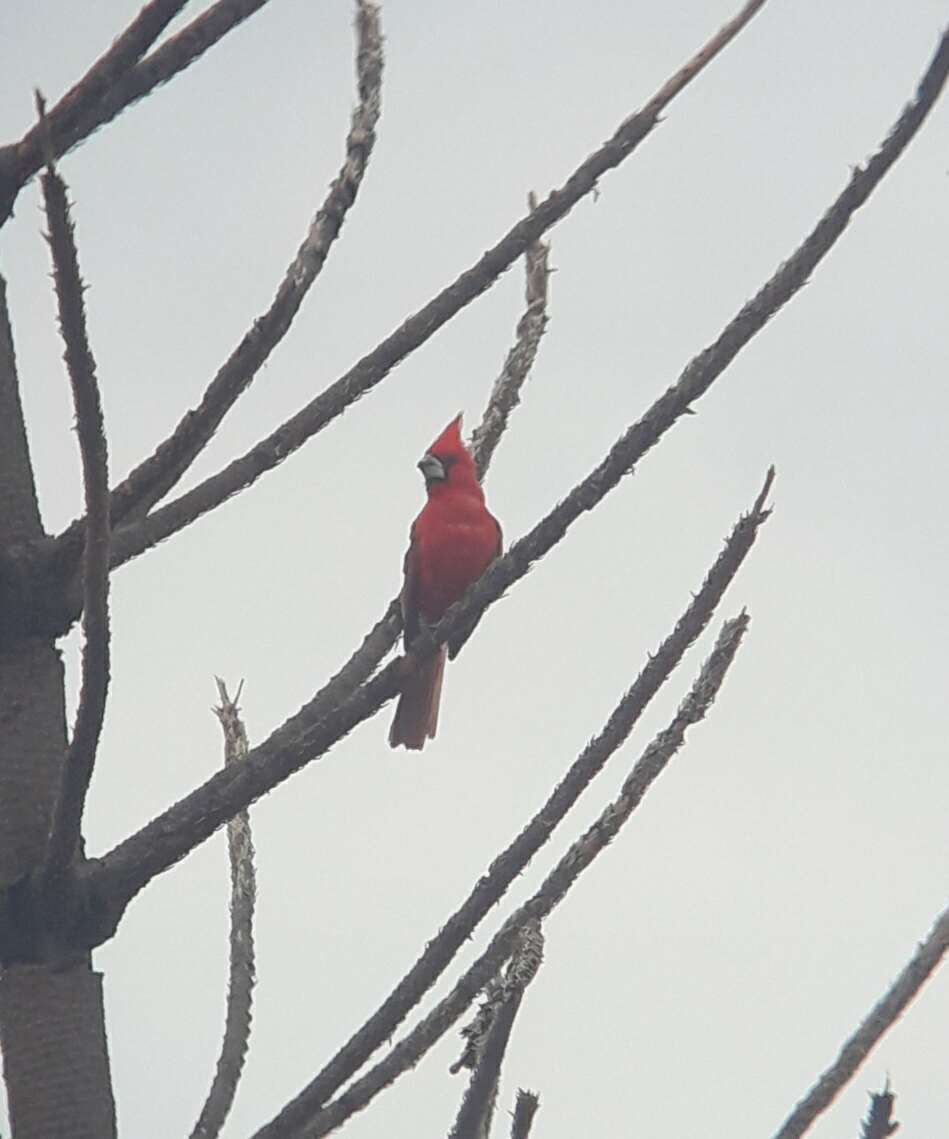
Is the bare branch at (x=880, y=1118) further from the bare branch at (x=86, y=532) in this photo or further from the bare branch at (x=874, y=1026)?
the bare branch at (x=86, y=532)

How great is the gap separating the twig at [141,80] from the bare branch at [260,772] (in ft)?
2.80

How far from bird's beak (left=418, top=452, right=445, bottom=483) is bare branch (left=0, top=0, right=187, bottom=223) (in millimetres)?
3702

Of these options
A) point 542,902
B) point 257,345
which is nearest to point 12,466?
point 257,345

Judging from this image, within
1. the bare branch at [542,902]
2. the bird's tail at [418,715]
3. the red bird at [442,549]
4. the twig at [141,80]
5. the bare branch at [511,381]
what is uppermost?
the red bird at [442,549]

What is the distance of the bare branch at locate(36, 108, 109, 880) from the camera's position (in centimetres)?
205

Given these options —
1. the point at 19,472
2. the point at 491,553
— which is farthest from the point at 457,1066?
the point at 491,553

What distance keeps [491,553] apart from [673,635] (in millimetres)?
4070

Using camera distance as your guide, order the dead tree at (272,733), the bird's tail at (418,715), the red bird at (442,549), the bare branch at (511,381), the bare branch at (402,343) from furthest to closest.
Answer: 1. the red bird at (442,549)
2. the bird's tail at (418,715)
3. the bare branch at (511,381)
4. the bare branch at (402,343)
5. the dead tree at (272,733)

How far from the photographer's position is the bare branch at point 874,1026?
226 cm

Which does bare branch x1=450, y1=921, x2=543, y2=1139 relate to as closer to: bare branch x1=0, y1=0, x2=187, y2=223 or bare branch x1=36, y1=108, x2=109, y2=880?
bare branch x1=36, y1=108, x2=109, y2=880

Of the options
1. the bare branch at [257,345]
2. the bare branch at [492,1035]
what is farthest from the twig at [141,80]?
the bare branch at [492,1035]

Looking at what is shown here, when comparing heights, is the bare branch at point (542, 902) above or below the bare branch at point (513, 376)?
below

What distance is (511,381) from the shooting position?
384 cm

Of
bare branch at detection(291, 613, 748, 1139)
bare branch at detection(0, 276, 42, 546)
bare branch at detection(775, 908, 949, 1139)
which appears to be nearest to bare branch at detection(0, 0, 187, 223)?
bare branch at detection(0, 276, 42, 546)
